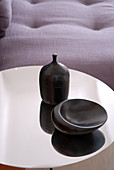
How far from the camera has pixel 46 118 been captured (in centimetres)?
77

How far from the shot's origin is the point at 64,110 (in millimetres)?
722

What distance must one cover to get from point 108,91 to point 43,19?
1.85 feet

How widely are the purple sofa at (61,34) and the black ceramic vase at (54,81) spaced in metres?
0.24

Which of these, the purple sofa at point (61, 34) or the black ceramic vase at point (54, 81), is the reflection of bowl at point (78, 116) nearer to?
the black ceramic vase at point (54, 81)

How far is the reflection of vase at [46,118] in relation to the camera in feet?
2.39

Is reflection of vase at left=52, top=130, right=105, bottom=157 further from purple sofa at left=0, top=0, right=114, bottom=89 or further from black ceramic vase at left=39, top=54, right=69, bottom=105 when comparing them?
purple sofa at left=0, top=0, right=114, bottom=89

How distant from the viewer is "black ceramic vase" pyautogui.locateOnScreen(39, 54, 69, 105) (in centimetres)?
75

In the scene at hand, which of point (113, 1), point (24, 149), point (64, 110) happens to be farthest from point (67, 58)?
point (113, 1)

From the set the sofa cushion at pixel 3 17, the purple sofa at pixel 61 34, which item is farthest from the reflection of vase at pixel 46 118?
the sofa cushion at pixel 3 17

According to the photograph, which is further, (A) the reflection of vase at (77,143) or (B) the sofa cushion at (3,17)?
(B) the sofa cushion at (3,17)

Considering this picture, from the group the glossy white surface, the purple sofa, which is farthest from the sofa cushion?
the glossy white surface

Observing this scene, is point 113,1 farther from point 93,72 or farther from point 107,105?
point 107,105

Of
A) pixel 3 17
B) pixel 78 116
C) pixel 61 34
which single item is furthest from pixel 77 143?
pixel 3 17

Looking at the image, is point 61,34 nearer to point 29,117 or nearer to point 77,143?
point 29,117
